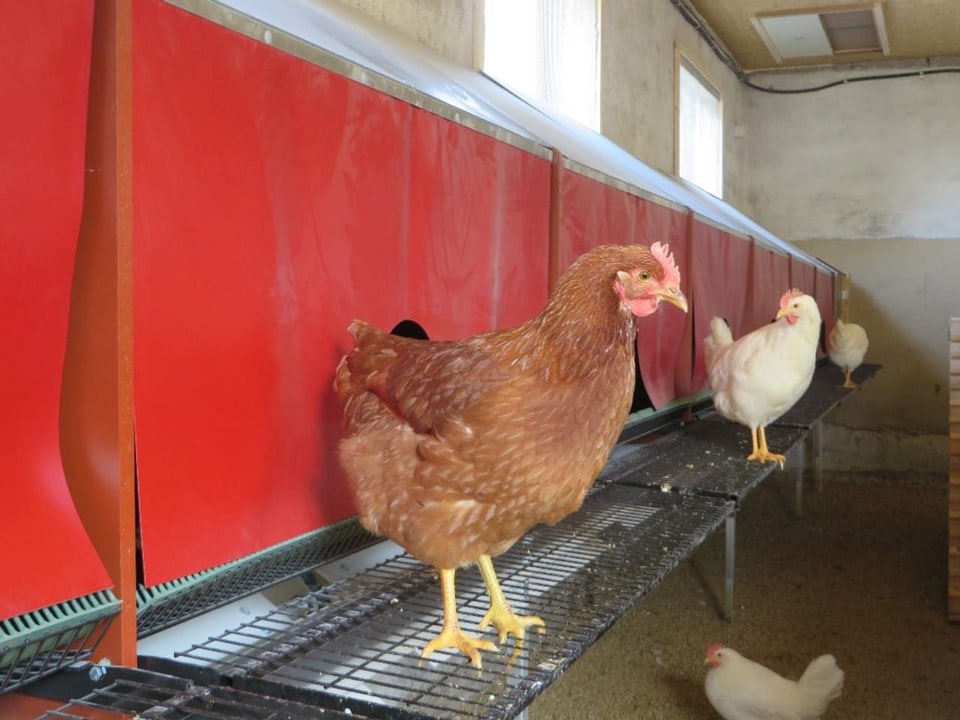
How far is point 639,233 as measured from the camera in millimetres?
2975

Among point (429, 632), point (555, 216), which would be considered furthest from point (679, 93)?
point (429, 632)

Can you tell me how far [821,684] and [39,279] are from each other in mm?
2612

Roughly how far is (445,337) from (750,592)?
3011mm

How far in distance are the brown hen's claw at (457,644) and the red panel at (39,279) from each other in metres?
→ 0.44

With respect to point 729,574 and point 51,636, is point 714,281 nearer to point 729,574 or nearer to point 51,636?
point 729,574

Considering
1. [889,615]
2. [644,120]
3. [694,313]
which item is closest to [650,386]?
[694,313]

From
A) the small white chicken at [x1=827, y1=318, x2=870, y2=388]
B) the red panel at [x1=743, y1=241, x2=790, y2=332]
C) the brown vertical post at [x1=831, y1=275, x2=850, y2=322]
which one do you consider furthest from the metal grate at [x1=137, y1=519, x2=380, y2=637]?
the brown vertical post at [x1=831, y1=275, x2=850, y2=322]

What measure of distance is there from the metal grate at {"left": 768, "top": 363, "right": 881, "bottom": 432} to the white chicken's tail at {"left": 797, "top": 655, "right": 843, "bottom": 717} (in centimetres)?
122

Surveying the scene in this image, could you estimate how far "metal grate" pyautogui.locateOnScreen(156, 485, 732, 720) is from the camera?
1.03 m

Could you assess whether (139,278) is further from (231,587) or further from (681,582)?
(681,582)

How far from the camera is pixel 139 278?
101cm

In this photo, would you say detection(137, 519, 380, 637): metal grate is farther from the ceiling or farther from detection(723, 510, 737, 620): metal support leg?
the ceiling

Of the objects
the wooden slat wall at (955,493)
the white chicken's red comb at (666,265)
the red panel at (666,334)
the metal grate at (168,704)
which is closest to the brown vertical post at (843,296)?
the wooden slat wall at (955,493)

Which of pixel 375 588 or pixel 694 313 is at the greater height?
pixel 694 313
